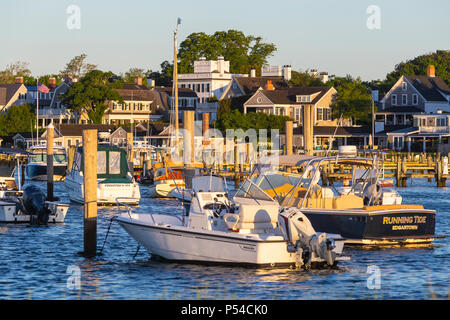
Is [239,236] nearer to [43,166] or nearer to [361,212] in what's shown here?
[361,212]

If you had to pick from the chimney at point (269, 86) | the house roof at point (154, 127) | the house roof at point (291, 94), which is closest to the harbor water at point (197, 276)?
the house roof at point (291, 94)

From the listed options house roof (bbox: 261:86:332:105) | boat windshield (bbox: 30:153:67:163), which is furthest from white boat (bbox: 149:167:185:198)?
house roof (bbox: 261:86:332:105)

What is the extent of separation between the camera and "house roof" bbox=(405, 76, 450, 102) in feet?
380

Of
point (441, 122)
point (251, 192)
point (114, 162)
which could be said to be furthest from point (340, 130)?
point (251, 192)

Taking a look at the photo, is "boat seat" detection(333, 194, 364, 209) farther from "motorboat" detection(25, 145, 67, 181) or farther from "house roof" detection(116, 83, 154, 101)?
"house roof" detection(116, 83, 154, 101)

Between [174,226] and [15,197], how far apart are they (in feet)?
43.1

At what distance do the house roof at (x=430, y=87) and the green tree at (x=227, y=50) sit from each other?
127ft

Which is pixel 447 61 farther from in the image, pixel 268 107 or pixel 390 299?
pixel 390 299

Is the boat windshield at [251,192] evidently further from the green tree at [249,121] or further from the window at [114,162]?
the green tree at [249,121]

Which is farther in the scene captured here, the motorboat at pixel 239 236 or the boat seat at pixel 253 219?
the boat seat at pixel 253 219

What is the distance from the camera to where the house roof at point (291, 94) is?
11467 cm

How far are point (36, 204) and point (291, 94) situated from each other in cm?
8305

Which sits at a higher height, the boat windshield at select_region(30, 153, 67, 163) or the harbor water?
the boat windshield at select_region(30, 153, 67, 163)

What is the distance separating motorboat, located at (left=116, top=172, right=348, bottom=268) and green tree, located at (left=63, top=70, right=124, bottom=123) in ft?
324
